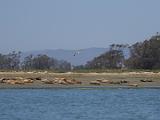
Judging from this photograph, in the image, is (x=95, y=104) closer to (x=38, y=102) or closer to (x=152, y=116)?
(x=38, y=102)

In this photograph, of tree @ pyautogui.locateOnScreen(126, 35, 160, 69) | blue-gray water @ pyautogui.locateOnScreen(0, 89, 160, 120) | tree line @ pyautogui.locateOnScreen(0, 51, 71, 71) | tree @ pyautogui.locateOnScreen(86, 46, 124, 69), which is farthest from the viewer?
tree line @ pyautogui.locateOnScreen(0, 51, 71, 71)

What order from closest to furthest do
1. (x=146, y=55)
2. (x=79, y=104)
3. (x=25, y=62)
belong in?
(x=79, y=104), (x=146, y=55), (x=25, y=62)

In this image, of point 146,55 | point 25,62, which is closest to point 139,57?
point 146,55

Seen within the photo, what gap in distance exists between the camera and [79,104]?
5050cm

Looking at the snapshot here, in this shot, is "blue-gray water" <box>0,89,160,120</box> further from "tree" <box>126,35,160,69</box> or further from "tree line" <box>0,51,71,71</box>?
"tree line" <box>0,51,71,71</box>

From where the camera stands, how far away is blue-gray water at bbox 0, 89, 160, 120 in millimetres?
40188

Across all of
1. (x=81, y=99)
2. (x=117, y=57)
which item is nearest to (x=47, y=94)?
(x=81, y=99)

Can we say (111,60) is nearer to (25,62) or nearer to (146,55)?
(146,55)

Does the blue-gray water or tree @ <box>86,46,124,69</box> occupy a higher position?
tree @ <box>86,46,124,69</box>

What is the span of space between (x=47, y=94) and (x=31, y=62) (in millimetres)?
100941

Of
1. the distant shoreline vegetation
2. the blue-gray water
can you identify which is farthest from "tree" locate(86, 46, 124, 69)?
the blue-gray water

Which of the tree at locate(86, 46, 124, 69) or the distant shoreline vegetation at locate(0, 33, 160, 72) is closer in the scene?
the distant shoreline vegetation at locate(0, 33, 160, 72)

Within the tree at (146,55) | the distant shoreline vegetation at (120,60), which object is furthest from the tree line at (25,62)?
the tree at (146,55)

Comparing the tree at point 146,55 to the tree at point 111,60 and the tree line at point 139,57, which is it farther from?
the tree at point 111,60
